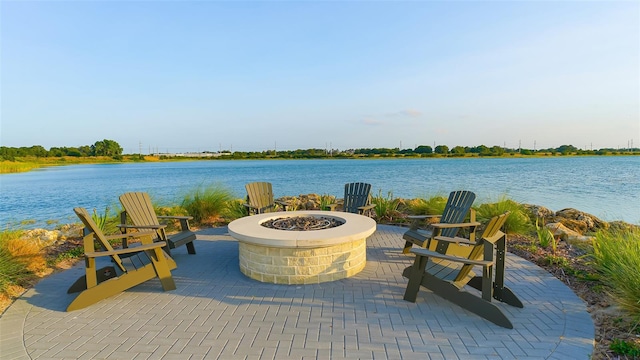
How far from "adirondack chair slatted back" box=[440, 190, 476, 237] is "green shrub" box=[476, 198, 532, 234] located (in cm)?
185

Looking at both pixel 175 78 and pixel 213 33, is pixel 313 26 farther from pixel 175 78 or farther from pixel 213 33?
pixel 175 78

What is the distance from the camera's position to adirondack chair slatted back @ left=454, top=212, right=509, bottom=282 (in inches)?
124

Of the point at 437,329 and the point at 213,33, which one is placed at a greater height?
the point at 213,33

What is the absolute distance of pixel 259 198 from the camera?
7.16 m

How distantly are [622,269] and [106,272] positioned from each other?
5.51m

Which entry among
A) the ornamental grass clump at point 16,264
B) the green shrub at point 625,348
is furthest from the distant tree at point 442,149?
the ornamental grass clump at point 16,264

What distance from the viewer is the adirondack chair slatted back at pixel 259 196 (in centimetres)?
687

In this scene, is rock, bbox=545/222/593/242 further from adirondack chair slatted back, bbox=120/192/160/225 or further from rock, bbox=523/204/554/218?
adirondack chair slatted back, bbox=120/192/160/225

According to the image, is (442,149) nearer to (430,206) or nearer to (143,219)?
(430,206)

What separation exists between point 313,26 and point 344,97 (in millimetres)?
6000

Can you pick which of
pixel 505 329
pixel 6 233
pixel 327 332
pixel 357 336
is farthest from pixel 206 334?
pixel 6 233

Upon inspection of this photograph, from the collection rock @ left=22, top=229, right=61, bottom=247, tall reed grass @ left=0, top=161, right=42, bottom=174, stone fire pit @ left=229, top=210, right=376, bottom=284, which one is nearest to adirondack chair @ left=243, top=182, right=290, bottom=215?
stone fire pit @ left=229, top=210, right=376, bottom=284

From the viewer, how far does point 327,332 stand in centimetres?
294

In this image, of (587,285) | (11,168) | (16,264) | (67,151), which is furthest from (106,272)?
(67,151)
